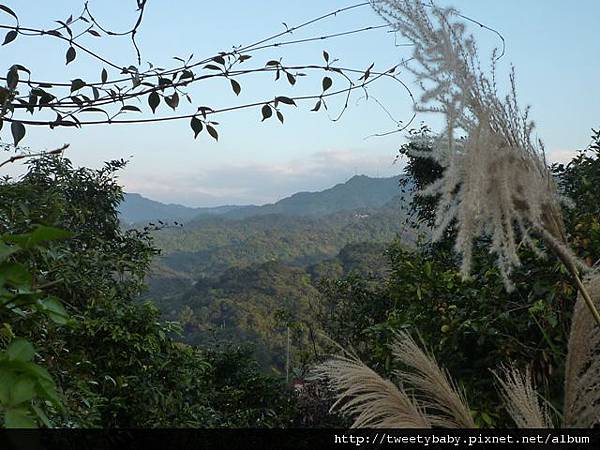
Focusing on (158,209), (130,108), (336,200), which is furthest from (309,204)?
(130,108)

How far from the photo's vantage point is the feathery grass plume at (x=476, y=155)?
0.81m

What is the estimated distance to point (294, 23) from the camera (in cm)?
138

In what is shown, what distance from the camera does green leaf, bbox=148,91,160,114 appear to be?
3.96ft

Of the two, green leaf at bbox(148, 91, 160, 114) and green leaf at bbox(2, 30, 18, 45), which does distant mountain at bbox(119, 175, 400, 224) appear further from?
green leaf at bbox(2, 30, 18, 45)

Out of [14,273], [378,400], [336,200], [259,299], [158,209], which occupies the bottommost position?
[259,299]

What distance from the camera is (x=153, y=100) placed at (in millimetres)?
1213


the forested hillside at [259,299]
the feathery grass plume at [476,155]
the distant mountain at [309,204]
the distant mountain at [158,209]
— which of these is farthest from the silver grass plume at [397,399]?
the distant mountain at [158,209]

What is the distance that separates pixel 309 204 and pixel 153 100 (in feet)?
129

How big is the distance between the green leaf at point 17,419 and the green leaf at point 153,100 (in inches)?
31.9

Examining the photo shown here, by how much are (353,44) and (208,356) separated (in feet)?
15.9

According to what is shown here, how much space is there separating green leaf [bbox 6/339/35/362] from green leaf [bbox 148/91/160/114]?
75 cm

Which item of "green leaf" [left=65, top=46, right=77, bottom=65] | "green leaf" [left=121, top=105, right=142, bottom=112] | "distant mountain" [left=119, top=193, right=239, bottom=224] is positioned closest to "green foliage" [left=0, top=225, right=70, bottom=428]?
"green leaf" [left=121, top=105, right=142, bottom=112]

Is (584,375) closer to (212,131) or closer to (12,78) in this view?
(212,131)

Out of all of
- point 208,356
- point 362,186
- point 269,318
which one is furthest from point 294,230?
point 208,356
